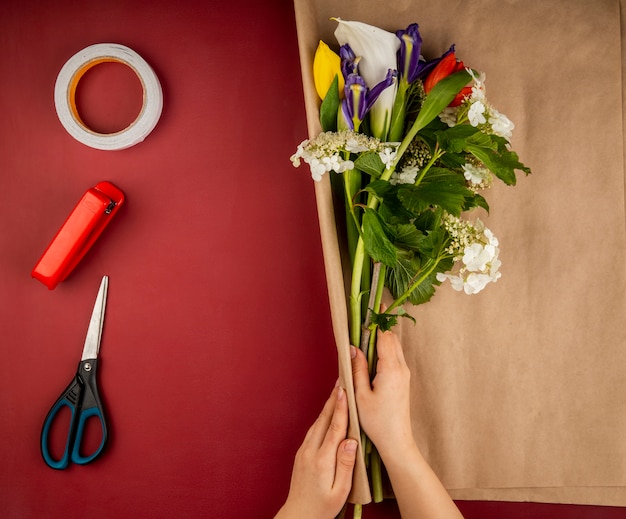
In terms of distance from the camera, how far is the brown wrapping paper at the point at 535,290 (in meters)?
0.69

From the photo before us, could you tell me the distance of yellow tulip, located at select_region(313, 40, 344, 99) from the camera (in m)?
0.63

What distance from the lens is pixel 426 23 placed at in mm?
690

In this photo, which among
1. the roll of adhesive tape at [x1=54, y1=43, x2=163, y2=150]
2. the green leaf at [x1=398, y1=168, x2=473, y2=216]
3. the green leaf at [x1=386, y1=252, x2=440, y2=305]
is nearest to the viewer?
the green leaf at [x1=398, y1=168, x2=473, y2=216]

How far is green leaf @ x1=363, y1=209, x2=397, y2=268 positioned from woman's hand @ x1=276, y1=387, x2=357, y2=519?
0.72 feet

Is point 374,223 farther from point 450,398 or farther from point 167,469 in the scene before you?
point 167,469

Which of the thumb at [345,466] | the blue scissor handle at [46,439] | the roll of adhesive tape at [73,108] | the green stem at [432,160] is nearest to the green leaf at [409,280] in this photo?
the green stem at [432,160]

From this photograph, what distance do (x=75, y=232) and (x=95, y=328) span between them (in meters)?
0.16

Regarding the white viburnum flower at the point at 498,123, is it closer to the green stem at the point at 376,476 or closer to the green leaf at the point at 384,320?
the green leaf at the point at 384,320

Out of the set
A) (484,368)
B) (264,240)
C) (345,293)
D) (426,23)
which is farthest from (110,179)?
(484,368)

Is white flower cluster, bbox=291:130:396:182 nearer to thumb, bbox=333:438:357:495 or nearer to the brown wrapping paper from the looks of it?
the brown wrapping paper

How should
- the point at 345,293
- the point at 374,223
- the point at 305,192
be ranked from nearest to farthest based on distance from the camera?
1. the point at 374,223
2. the point at 345,293
3. the point at 305,192

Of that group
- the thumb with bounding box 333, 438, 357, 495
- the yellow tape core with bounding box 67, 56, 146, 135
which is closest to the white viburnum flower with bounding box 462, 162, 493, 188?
the thumb with bounding box 333, 438, 357, 495

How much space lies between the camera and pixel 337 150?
23.3 inches

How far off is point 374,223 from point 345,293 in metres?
0.15
